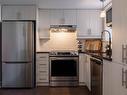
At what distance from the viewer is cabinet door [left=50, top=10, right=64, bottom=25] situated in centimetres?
743

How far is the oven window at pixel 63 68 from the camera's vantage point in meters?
6.86

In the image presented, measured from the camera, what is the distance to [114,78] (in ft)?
10.5

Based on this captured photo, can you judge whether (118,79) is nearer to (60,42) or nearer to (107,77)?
(107,77)

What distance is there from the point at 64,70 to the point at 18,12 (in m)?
2.12

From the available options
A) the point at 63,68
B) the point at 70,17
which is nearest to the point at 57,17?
the point at 70,17

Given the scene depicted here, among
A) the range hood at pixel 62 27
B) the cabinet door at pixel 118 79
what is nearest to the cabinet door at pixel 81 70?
the range hood at pixel 62 27

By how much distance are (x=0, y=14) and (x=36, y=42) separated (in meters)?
1.25

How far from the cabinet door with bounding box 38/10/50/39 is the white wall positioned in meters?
0.30

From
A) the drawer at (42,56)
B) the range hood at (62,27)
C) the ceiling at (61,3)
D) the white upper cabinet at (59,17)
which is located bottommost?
the drawer at (42,56)

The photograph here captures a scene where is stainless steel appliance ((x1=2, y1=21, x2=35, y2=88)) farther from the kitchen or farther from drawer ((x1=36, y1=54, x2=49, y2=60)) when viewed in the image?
drawer ((x1=36, y1=54, x2=49, y2=60))

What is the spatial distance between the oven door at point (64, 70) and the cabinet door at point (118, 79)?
3647 mm

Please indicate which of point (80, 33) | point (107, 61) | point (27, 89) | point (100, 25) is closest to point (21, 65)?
point (27, 89)

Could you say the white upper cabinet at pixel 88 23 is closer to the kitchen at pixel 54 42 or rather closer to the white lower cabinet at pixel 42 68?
the kitchen at pixel 54 42

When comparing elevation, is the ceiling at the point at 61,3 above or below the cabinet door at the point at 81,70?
above
